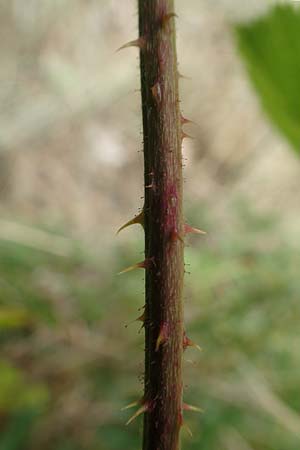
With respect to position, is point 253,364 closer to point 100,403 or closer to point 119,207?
point 100,403

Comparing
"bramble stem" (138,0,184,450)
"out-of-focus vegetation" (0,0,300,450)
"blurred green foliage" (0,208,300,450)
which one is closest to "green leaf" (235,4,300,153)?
"out-of-focus vegetation" (0,0,300,450)

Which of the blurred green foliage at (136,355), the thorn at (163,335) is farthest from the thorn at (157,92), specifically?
the blurred green foliage at (136,355)

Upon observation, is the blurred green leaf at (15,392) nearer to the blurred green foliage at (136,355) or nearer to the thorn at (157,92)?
the blurred green foliage at (136,355)

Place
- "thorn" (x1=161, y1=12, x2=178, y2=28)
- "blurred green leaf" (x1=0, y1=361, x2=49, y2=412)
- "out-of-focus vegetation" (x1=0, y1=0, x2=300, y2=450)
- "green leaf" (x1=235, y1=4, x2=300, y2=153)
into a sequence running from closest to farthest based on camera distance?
"thorn" (x1=161, y1=12, x2=178, y2=28), "green leaf" (x1=235, y1=4, x2=300, y2=153), "blurred green leaf" (x1=0, y1=361, x2=49, y2=412), "out-of-focus vegetation" (x1=0, y1=0, x2=300, y2=450)

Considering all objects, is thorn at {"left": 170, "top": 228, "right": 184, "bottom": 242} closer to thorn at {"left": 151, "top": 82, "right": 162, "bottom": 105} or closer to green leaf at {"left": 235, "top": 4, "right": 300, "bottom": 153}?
thorn at {"left": 151, "top": 82, "right": 162, "bottom": 105}

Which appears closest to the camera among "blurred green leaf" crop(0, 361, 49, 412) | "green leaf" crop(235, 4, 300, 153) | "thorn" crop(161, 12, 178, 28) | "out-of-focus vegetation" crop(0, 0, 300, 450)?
"thorn" crop(161, 12, 178, 28)

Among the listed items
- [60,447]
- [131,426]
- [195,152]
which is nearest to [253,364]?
[131,426]

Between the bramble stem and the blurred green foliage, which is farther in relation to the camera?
the blurred green foliage
